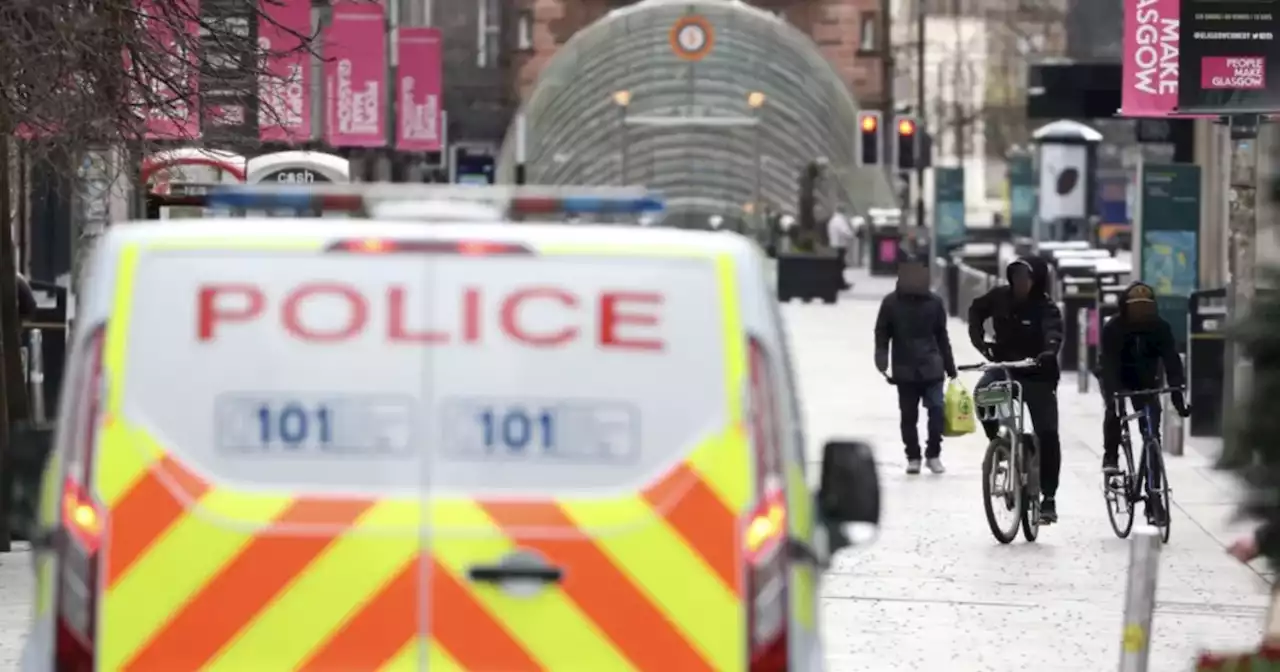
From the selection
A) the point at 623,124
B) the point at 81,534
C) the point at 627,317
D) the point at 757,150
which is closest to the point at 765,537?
the point at 627,317

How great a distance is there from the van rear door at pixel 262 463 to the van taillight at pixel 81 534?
27 millimetres

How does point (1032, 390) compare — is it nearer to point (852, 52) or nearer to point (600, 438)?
point (600, 438)

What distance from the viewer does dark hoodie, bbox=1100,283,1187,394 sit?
1683cm

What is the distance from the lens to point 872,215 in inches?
2936

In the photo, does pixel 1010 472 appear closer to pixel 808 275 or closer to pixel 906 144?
pixel 808 275

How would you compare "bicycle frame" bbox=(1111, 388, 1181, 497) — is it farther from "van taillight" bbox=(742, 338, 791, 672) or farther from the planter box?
the planter box

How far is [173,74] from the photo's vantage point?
18531mm

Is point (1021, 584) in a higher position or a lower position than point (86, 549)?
lower

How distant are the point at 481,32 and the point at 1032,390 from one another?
7340 cm

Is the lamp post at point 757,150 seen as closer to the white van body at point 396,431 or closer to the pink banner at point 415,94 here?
the pink banner at point 415,94

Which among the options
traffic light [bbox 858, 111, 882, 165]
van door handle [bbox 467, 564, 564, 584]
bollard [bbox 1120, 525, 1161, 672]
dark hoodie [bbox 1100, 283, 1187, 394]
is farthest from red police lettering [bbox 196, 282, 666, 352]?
traffic light [bbox 858, 111, 882, 165]

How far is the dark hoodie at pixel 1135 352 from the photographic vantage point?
16828 millimetres

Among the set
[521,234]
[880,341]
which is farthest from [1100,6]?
[521,234]

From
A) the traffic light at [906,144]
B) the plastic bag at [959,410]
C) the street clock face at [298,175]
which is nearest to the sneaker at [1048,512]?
the plastic bag at [959,410]
